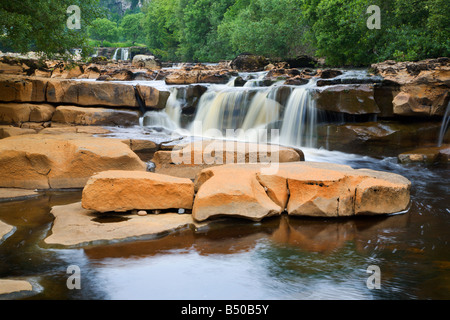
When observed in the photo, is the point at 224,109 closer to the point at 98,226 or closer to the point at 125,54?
the point at 98,226

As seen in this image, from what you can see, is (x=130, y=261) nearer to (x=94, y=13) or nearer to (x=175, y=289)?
(x=175, y=289)

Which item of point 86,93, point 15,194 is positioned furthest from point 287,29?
point 15,194

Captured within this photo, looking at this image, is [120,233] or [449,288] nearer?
[449,288]

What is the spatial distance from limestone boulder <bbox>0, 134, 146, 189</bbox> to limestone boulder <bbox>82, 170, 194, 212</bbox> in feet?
5.20

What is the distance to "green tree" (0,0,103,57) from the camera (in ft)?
35.6

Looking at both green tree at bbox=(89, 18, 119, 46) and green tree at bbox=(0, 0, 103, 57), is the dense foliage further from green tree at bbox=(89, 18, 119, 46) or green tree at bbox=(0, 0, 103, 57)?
green tree at bbox=(89, 18, 119, 46)

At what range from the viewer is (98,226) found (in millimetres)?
5617

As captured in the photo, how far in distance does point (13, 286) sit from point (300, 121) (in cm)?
1042

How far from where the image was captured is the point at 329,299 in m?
3.90

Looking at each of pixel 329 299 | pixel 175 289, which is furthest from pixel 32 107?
pixel 329 299

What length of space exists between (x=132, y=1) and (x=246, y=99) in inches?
3883

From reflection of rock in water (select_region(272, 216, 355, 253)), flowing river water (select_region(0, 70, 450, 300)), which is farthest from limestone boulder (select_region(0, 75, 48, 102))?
reflection of rock in water (select_region(272, 216, 355, 253))

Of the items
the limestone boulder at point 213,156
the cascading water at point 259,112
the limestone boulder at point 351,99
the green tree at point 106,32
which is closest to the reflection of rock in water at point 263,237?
the limestone boulder at point 213,156

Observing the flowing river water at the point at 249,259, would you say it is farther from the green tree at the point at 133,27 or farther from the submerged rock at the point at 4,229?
the green tree at the point at 133,27
